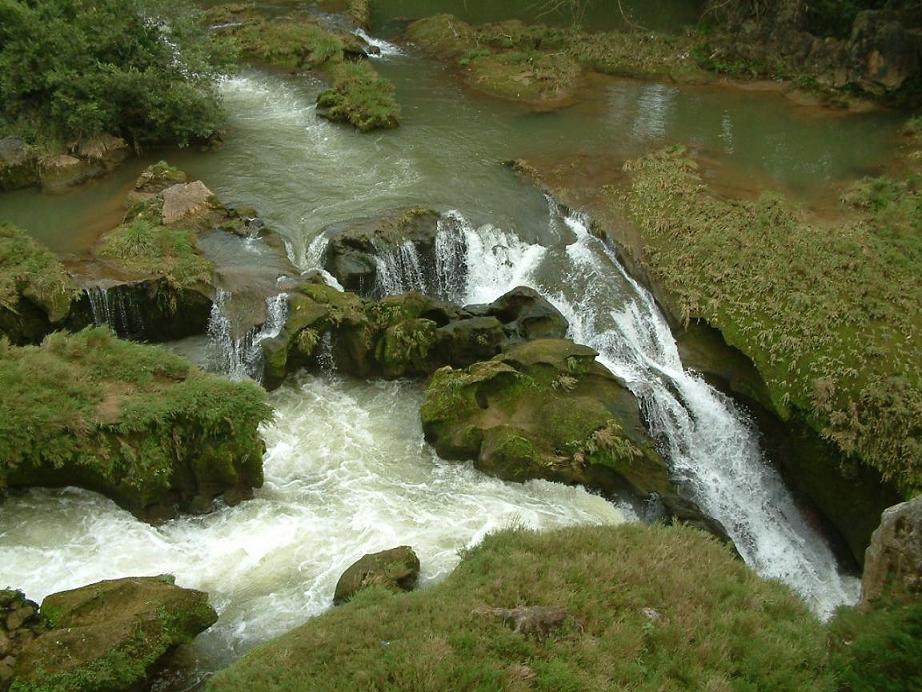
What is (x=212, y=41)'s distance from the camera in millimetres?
20859

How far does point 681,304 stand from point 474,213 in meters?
5.03

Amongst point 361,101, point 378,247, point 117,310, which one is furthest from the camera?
point 361,101

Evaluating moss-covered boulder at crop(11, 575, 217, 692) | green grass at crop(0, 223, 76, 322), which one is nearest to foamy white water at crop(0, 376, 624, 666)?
moss-covered boulder at crop(11, 575, 217, 692)

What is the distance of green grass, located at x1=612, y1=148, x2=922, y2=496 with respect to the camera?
39.4 feet

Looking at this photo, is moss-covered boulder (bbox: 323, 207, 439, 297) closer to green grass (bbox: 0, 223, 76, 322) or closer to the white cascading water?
the white cascading water

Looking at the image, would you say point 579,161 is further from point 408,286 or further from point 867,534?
point 867,534

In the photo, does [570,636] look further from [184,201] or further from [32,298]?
[184,201]

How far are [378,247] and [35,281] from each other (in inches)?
239

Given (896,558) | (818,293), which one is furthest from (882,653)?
(818,293)

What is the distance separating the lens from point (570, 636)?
23.1ft

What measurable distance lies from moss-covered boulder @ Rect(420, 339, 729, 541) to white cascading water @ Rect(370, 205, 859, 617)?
75 cm

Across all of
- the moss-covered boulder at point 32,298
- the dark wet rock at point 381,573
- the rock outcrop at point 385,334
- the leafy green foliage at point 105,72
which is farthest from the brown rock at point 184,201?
the dark wet rock at point 381,573

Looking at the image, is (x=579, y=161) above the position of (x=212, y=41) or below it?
below

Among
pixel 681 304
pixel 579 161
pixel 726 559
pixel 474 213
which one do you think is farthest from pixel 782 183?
pixel 726 559
